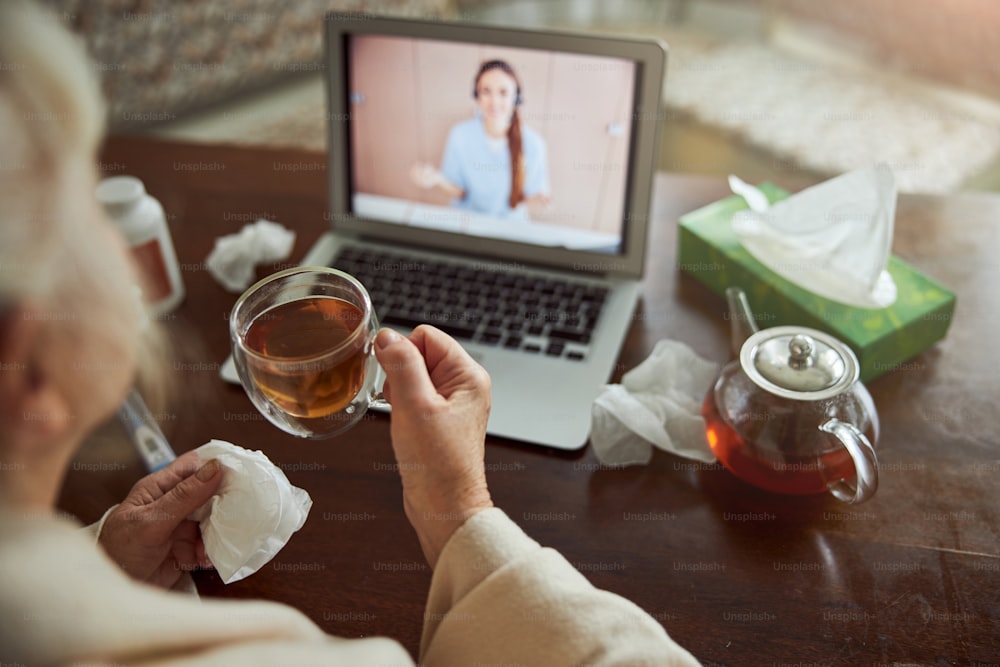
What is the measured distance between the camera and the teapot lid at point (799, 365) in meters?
0.79

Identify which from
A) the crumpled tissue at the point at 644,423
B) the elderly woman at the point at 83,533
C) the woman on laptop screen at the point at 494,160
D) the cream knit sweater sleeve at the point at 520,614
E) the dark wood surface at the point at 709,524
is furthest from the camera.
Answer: the woman on laptop screen at the point at 494,160

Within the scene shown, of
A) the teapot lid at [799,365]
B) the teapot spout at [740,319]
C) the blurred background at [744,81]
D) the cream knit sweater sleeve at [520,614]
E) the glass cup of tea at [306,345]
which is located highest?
the glass cup of tea at [306,345]

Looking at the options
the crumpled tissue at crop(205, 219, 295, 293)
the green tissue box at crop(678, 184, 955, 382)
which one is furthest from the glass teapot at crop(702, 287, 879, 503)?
the crumpled tissue at crop(205, 219, 295, 293)

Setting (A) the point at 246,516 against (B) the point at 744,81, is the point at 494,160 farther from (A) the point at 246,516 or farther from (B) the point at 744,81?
(B) the point at 744,81

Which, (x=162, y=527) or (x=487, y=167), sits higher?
(x=487, y=167)

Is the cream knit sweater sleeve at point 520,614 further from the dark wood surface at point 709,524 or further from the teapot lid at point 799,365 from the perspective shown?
the teapot lid at point 799,365

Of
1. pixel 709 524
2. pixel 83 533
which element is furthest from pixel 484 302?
pixel 83 533

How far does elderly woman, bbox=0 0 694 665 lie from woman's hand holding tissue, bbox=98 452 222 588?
0.25m

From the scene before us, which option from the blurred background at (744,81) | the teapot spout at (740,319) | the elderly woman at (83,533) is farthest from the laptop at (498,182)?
the blurred background at (744,81)

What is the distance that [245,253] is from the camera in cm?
118

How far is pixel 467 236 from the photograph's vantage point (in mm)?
1183

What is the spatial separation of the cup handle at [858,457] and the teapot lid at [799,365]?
3cm

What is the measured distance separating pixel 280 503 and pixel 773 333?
50 centimetres

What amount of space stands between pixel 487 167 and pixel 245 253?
352 millimetres
